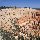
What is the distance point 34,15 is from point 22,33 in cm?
191

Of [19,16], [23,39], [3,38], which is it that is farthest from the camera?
[19,16]

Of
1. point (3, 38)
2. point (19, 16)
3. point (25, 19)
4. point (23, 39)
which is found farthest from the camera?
point (19, 16)

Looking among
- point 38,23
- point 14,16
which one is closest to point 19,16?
point 14,16

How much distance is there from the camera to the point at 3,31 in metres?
9.97

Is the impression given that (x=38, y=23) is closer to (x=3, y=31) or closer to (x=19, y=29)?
(x=19, y=29)

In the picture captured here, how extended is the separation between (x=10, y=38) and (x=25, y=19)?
187 centimetres

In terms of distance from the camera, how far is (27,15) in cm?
1053

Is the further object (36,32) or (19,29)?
(19,29)

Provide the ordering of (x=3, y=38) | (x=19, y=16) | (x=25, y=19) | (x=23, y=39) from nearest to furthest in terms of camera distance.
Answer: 1. (x=23, y=39)
2. (x=3, y=38)
3. (x=25, y=19)
4. (x=19, y=16)

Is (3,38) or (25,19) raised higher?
(25,19)

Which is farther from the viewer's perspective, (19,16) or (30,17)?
(19,16)

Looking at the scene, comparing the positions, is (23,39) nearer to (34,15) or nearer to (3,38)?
(3,38)

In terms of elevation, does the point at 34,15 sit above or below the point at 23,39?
above

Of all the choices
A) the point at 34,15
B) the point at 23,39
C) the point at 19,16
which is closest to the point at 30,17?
the point at 34,15
